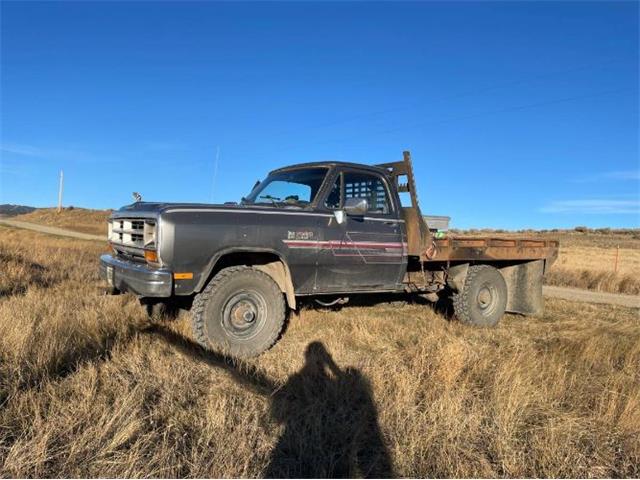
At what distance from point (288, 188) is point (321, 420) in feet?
11.2

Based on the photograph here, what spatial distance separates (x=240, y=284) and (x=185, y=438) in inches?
88.9

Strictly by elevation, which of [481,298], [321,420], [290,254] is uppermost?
[290,254]

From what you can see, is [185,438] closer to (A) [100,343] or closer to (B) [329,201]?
(A) [100,343]

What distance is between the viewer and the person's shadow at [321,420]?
2855 mm

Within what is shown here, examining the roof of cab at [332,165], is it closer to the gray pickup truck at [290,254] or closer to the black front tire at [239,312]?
the gray pickup truck at [290,254]

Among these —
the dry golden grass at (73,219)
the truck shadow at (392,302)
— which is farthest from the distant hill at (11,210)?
the truck shadow at (392,302)

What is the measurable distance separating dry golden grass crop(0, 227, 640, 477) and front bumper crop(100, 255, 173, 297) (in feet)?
1.55

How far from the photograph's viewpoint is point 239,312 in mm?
5117

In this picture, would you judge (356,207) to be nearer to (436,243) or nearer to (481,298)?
(436,243)

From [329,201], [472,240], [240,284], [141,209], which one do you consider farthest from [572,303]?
[141,209]

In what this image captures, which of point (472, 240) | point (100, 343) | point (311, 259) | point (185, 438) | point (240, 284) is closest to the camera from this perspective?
point (185, 438)

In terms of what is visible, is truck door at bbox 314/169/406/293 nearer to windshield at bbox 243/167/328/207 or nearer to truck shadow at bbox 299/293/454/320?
windshield at bbox 243/167/328/207

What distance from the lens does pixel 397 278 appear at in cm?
647

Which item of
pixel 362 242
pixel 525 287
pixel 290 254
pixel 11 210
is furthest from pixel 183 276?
pixel 11 210
